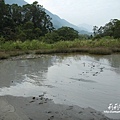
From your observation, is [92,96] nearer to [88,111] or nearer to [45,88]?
[88,111]

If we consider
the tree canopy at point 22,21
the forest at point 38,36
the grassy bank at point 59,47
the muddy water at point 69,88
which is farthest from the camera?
the tree canopy at point 22,21

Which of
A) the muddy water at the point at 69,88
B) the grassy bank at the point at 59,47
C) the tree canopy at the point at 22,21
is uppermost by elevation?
the tree canopy at the point at 22,21

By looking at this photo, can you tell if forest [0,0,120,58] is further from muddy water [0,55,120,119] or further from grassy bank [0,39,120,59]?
muddy water [0,55,120,119]

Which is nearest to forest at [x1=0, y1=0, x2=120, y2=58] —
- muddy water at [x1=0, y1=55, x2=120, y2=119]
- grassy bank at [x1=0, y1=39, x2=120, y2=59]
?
grassy bank at [x1=0, y1=39, x2=120, y2=59]

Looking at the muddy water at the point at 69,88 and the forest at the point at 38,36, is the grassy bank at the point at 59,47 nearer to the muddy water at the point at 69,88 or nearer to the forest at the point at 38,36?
the forest at the point at 38,36

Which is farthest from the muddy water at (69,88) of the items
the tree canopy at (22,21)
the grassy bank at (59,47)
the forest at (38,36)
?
the tree canopy at (22,21)

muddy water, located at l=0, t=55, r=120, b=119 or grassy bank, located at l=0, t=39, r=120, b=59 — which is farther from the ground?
grassy bank, located at l=0, t=39, r=120, b=59

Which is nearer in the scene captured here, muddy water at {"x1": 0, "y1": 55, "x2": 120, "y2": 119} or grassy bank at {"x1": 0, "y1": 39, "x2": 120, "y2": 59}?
muddy water at {"x1": 0, "y1": 55, "x2": 120, "y2": 119}

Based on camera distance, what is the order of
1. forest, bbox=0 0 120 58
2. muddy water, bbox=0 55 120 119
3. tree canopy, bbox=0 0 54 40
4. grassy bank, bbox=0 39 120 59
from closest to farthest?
muddy water, bbox=0 55 120 119
grassy bank, bbox=0 39 120 59
forest, bbox=0 0 120 58
tree canopy, bbox=0 0 54 40

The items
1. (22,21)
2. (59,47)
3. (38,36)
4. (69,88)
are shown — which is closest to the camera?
(69,88)

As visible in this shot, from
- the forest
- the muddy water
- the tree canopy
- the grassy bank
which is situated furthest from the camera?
the tree canopy

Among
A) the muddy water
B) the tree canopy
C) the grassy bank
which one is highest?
the tree canopy

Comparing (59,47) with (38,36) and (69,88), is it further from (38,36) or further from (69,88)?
(69,88)

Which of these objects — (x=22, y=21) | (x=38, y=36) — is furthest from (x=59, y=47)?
(x=22, y=21)
